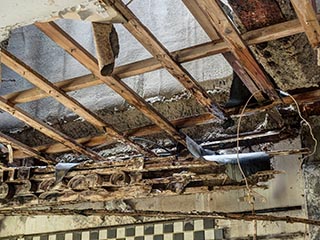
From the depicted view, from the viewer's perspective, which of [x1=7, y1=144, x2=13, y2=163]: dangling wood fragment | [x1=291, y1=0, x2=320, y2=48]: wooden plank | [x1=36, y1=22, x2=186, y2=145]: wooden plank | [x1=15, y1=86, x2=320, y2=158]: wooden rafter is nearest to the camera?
[x1=291, y1=0, x2=320, y2=48]: wooden plank

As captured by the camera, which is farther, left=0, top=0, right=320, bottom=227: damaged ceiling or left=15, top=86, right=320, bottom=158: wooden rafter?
left=15, top=86, right=320, bottom=158: wooden rafter

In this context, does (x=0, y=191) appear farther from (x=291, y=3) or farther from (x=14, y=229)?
(x=291, y=3)

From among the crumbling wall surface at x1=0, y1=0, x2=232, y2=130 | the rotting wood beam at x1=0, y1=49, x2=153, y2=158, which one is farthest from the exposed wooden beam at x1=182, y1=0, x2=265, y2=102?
the rotting wood beam at x1=0, y1=49, x2=153, y2=158

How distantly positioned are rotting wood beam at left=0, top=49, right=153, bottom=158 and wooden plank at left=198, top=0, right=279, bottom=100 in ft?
2.82

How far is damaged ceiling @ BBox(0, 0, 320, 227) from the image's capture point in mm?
1924

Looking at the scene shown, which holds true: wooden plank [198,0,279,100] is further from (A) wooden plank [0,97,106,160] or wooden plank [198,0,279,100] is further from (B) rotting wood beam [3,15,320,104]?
(A) wooden plank [0,97,106,160]

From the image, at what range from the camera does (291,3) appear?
1817 millimetres

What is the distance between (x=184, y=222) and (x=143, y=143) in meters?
0.53

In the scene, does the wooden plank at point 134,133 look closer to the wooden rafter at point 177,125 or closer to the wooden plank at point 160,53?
the wooden rafter at point 177,125

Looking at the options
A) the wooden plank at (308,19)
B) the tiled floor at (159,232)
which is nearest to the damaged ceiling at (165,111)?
the wooden plank at (308,19)

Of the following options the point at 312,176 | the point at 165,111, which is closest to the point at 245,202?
the point at 312,176

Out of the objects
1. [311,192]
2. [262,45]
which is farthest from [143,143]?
[262,45]

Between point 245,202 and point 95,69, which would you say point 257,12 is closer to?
point 95,69

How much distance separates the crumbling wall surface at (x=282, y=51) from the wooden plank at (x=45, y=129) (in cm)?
122
